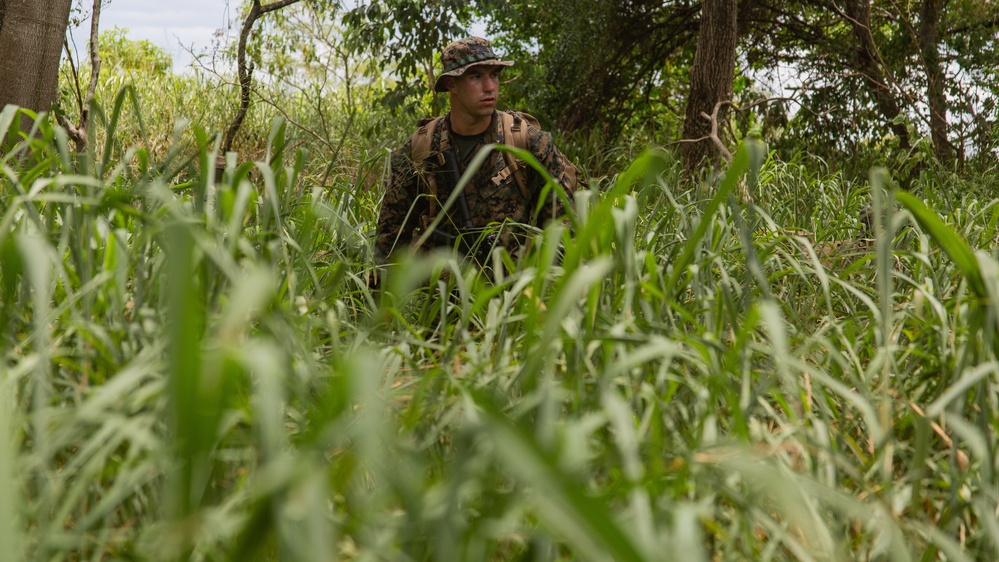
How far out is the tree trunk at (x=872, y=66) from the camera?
601 cm

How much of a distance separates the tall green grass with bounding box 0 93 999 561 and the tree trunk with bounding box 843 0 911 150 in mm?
5146

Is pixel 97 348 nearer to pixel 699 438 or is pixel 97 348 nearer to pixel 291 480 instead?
pixel 291 480

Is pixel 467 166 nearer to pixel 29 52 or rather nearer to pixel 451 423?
pixel 29 52

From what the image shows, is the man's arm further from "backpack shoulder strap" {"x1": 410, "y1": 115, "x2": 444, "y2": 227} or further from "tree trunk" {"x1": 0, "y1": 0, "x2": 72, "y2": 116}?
"tree trunk" {"x1": 0, "y1": 0, "x2": 72, "y2": 116}

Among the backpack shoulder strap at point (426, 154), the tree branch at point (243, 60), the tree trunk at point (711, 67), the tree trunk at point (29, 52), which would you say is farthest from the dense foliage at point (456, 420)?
the tree trunk at point (711, 67)

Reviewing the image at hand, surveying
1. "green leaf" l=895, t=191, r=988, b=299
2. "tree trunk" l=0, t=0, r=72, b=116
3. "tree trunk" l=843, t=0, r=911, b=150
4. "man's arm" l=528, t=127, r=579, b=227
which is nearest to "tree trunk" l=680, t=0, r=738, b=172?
"tree trunk" l=843, t=0, r=911, b=150

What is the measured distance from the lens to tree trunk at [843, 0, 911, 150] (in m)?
6.01

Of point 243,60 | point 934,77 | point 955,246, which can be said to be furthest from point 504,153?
point 934,77

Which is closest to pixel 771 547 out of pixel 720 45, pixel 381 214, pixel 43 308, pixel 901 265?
pixel 43 308

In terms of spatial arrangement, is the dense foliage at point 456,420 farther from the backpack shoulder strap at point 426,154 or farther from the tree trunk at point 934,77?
the tree trunk at point 934,77

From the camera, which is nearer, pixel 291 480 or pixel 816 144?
pixel 291 480

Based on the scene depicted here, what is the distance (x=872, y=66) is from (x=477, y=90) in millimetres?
4484

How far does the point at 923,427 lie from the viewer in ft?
3.13

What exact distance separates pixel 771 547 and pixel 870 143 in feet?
19.5
